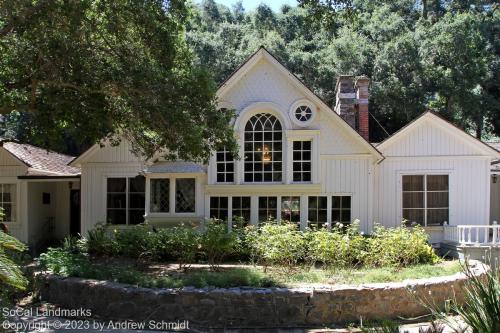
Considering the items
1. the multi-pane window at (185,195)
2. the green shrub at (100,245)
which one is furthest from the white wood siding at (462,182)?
the green shrub at (100,245)

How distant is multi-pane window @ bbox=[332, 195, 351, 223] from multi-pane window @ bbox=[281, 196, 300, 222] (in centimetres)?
119

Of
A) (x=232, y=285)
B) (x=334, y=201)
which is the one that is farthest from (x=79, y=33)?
(x=334, y=201)

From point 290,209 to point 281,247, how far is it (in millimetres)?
5005

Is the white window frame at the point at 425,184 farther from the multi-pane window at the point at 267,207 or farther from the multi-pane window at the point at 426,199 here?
the multi-pane window at the point at 267,207

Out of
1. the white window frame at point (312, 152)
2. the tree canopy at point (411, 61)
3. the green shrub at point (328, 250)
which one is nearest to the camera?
the green shrub at point (328, 250)

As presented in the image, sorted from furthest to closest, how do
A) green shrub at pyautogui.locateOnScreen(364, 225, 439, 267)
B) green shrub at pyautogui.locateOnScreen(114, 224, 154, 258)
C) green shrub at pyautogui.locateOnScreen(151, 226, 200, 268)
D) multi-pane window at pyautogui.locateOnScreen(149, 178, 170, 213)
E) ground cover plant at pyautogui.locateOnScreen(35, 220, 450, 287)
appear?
1. multi-pane window at pyautogui.locateOnScreen(149, 178, 170, 213)
2. green shrub at pyautogui.locateOnScreen(114, 224, 154, 258)
3. green shrub at pyautogui.locateOnScreen(151, 226, 200, 268)
4. green shrub at pyautogui.locateOnScreen(364, 225, 439, 267)
5. ground cover plant at pyautogui.locateOnScreen(35, 220, 450, 287)

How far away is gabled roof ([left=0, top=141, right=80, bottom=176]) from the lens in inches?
789

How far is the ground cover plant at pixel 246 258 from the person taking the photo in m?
10.8

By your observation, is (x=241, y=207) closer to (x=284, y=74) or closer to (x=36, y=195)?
(x=284, y=74)

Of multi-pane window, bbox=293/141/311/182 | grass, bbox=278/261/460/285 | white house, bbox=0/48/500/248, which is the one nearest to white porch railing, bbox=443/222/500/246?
white house, bbox=0/48/500/248

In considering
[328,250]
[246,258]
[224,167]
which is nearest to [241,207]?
[224,167]

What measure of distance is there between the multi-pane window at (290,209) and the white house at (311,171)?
33 millimetres

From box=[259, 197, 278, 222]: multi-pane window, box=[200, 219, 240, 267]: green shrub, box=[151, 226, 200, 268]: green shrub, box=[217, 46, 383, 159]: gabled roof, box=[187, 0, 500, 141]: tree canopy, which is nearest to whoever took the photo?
box=[200, 219, 240, 267]: green shrub

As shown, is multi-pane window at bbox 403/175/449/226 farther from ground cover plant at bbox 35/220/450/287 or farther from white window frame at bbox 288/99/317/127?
white window frame at bbox 288/99/317/127
